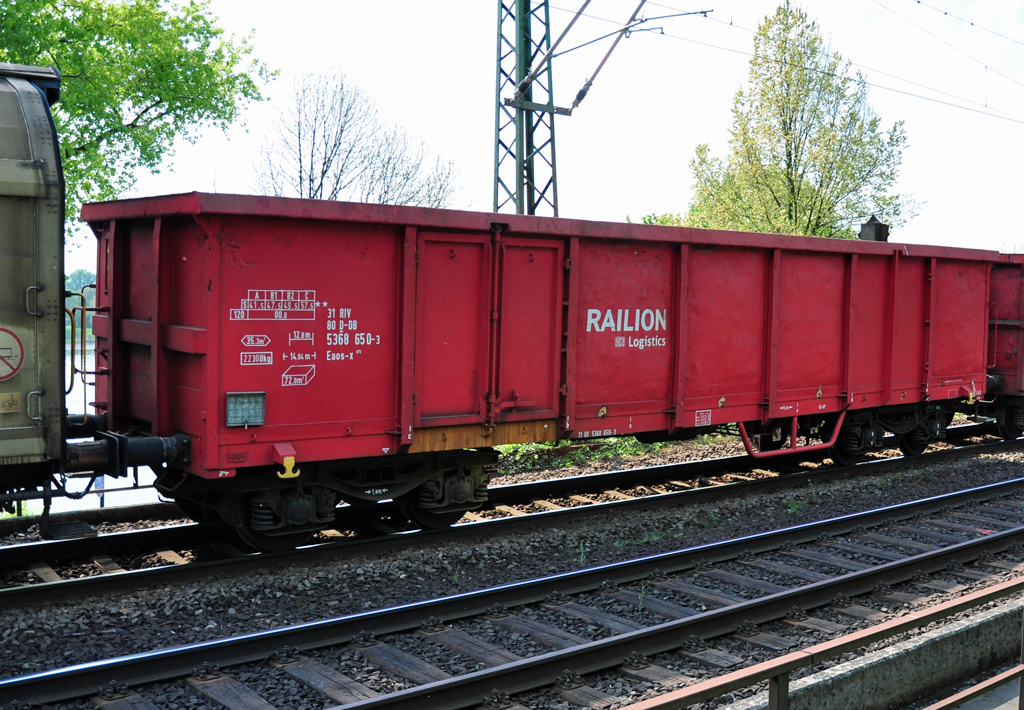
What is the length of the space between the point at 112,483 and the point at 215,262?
31.4ft

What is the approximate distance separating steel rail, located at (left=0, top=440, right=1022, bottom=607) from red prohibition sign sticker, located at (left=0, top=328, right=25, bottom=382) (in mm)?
1646

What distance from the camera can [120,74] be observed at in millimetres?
18062

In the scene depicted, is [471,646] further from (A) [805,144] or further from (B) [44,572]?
(A) [805,144]

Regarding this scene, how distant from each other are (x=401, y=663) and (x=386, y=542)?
2.55 metres

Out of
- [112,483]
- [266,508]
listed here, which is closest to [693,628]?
[266,508]

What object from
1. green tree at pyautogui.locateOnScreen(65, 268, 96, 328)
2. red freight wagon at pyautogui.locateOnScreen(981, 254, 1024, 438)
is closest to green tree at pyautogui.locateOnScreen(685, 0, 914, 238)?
red freight wagon at pyautogui.locateOnScreen(981, 254, 1024, 438)

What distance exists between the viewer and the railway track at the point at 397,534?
283 inches

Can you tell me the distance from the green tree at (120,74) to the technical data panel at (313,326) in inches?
404

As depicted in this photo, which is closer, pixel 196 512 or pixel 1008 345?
pixel 196 512

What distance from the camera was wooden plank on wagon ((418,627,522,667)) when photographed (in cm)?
600

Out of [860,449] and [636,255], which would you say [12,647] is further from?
[860,449]

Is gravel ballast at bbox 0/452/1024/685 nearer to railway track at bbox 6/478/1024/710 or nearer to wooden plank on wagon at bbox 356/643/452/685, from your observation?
wooden plank on wagon at bbox 356/643/452/685

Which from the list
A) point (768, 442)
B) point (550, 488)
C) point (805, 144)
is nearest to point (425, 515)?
point (550, 488)

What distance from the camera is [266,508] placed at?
26.1ft
